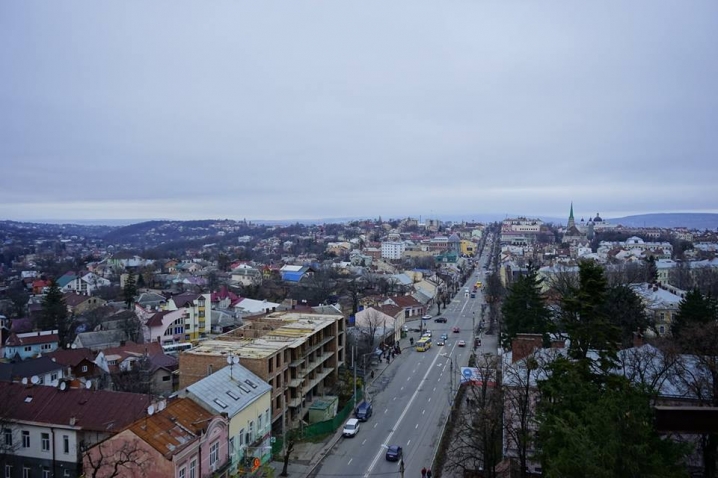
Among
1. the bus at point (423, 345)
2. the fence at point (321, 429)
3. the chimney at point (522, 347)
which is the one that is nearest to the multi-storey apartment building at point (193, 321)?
the bus at point (423, 345)

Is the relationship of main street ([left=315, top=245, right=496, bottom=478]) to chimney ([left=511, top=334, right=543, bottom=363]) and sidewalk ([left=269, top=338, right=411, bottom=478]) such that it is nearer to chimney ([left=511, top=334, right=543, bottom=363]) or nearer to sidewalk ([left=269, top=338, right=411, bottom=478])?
sidewalk ([left=269, top=338, right=411, bottom=478])

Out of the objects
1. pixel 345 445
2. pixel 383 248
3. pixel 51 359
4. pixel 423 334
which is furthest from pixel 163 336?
pixel 383 248

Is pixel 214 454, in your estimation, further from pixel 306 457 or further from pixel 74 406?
pixel 306 457

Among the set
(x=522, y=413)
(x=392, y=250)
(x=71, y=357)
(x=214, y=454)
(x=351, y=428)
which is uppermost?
(x=522, y=413)

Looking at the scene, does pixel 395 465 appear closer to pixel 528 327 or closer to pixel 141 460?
pixel 141 460

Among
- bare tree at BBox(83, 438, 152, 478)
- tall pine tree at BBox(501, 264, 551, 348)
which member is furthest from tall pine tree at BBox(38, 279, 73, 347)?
tall pine tree at BBox(501, 264, 551, 348)

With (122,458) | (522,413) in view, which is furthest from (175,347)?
(522,413)
